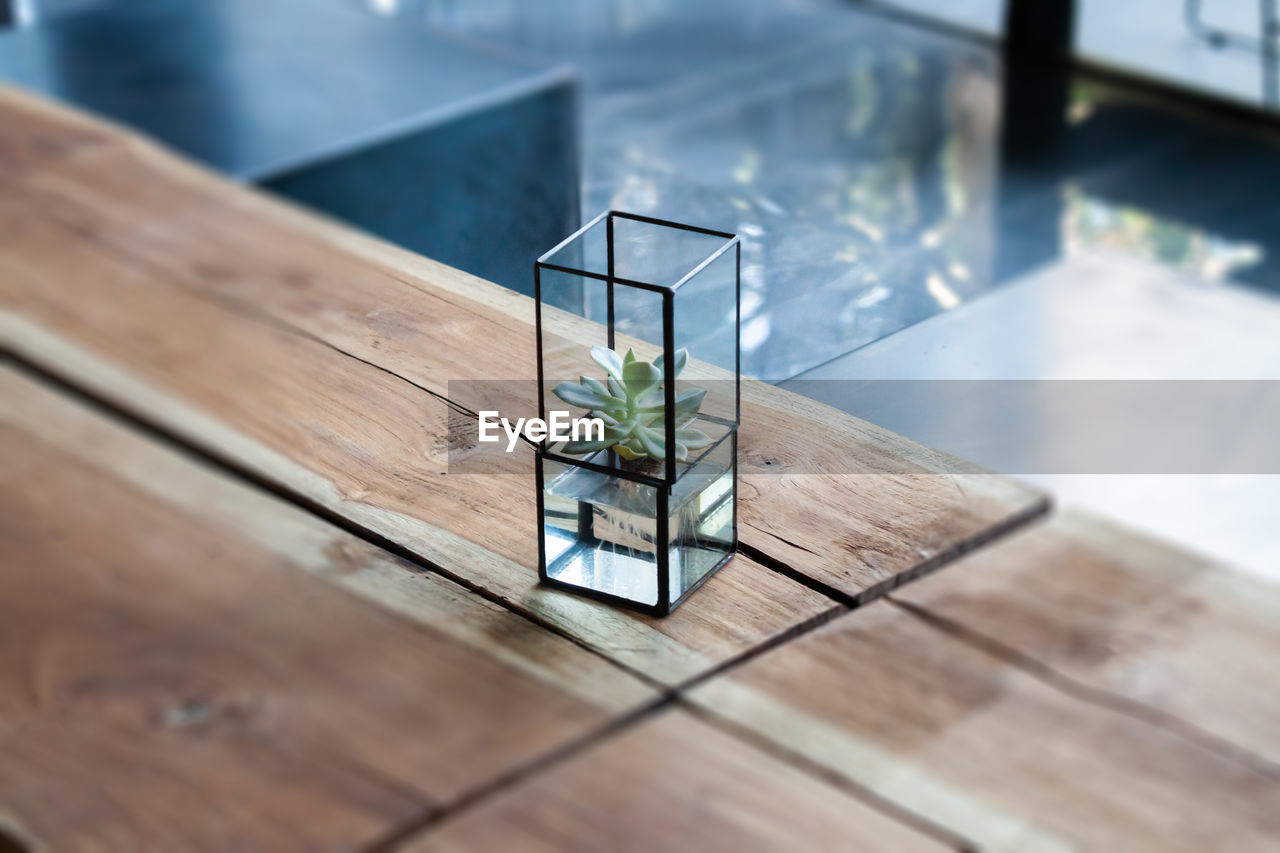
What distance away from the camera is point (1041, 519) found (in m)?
0.84

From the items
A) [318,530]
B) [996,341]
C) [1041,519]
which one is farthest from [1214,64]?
[318,530]

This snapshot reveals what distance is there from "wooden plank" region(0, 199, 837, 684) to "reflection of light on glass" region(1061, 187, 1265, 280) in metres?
1.75

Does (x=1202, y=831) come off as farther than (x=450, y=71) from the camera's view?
No

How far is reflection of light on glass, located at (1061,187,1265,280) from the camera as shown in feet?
7.92

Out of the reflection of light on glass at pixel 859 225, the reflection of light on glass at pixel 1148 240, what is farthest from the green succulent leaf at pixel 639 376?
the reflection of light on glass at pixel 1148 240

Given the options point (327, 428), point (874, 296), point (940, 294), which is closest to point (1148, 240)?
point (940, 294)

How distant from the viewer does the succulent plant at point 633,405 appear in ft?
2.40

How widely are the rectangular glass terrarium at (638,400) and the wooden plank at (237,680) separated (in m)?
0.06

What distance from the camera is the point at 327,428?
95 centimetres

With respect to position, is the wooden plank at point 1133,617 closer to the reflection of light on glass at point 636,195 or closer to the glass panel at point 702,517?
the glass panel at point 702,517

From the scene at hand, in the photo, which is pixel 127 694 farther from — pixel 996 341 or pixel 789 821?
pixel 996 341

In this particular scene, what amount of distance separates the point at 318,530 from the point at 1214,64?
8.60ft

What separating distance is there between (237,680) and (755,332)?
36cm

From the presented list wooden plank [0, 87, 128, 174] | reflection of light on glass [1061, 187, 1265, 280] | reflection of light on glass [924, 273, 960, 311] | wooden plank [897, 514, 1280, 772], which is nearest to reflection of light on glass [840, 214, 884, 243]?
reflection of light on glass [924, 273, 960, 311]
